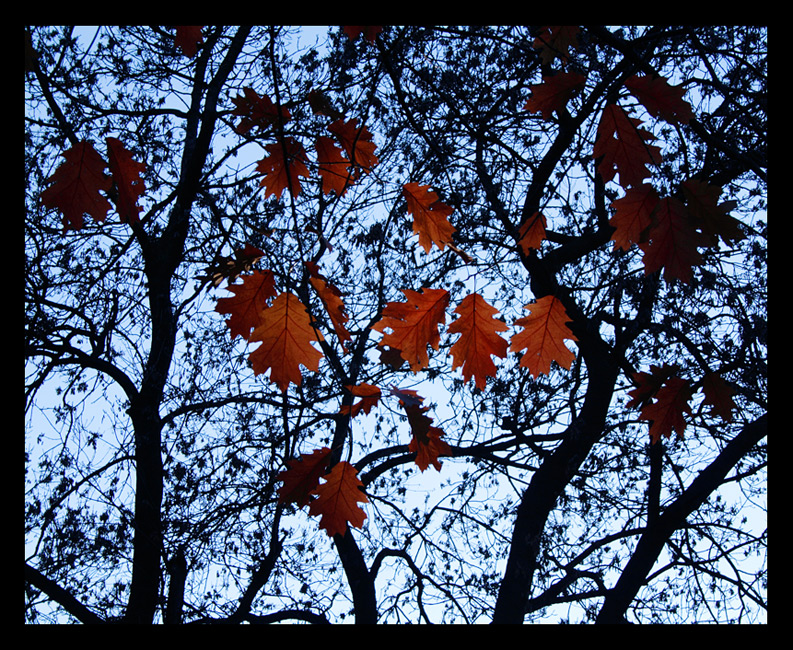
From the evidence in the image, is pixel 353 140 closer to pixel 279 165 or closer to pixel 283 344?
pixel 279 165

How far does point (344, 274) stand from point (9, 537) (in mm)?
4240

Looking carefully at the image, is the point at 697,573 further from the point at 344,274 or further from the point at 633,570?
the point at 344,274

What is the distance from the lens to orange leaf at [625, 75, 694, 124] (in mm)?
1479

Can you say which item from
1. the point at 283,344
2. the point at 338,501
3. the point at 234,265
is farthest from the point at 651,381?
the point at 234,265

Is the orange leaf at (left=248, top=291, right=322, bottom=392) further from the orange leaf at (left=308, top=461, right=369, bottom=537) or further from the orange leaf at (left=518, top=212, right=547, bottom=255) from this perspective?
the orange leaf at (left=518, top=212, right=547, bottom=255)

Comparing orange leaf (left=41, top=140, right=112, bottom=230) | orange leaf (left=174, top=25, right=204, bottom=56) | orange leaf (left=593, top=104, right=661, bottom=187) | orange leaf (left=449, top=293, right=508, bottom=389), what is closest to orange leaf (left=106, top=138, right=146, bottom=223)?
orange leaf (left=41, top=140, right=112, bottom=230)

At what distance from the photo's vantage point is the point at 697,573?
5195 millimetres

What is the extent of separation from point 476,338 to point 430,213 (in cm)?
49

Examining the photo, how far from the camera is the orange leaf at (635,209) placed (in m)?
1.52

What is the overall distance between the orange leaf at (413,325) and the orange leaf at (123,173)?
2.67 ft

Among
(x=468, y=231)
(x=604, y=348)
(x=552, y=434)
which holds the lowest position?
(x=552, y=434)

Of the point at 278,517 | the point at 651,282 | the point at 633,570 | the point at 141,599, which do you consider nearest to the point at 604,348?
the point at 651,282

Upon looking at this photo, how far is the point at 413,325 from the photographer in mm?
1722

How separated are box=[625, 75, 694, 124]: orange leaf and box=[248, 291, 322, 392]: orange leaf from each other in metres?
1.10
